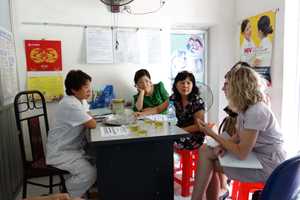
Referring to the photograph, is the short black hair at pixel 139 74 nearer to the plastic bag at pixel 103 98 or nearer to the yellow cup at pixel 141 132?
the plastic bag at pixel 103 98

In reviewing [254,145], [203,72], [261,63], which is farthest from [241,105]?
[203,72]

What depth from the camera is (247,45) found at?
3.04 m

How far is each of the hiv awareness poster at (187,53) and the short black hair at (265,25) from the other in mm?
817

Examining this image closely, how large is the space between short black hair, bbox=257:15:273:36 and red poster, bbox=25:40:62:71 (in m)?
2.25

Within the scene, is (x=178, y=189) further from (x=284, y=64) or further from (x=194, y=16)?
(x=194, y=16)

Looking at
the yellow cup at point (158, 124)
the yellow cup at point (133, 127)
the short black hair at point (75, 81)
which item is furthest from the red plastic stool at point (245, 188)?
the short black hair at point (75, 81)

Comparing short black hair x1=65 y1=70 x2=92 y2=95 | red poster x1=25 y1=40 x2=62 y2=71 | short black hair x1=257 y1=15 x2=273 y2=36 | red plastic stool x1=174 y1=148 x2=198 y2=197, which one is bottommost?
red plastic stool x1=174 y1=148 x2=198 y2=197

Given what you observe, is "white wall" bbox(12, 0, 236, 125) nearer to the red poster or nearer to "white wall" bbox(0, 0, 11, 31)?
the red poster

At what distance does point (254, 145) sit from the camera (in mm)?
1479

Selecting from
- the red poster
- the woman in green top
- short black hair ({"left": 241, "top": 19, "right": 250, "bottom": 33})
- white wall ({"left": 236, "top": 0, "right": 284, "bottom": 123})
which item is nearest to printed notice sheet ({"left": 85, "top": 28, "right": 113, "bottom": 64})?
the red poster

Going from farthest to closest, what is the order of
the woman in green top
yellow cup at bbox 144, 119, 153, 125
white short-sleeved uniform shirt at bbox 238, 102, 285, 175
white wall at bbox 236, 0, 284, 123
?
the woman in green top
white wall at bbox 236, 0, 284, 123
yellow cup at bbox 144, 119, 153, 125
white short-sleeved uniform shirt at bbox 238, 102, 285, 175

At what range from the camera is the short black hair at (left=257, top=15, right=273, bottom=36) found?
2689 mm

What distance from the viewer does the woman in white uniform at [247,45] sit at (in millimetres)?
2975

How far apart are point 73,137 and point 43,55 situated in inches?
48.9
